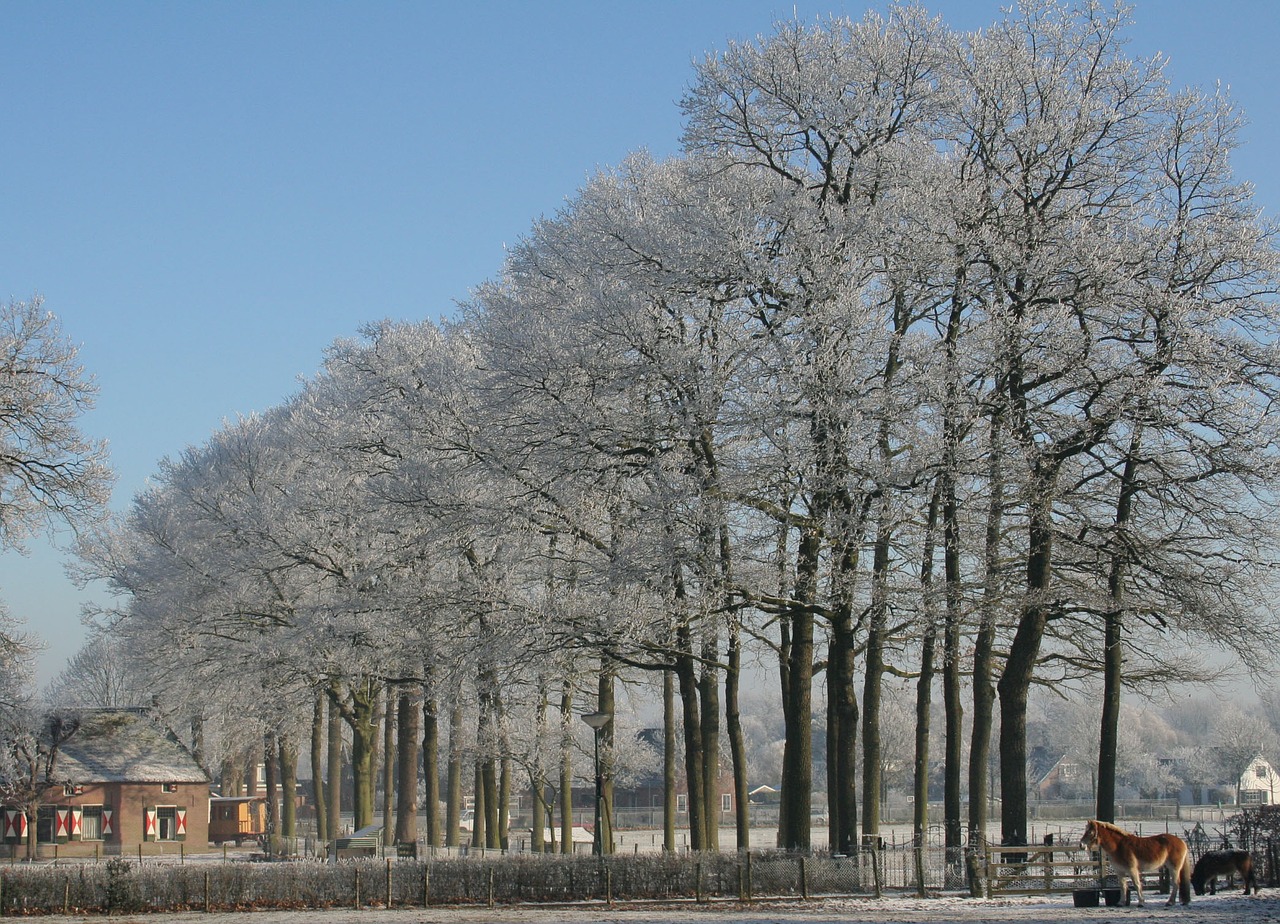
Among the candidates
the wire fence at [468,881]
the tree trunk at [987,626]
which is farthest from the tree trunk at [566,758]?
the tree trunk at [987,626]

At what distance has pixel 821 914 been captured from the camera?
19844 mm

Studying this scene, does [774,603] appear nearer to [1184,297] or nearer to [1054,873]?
[1054,873]

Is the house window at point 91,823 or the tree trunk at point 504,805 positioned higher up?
the tree trunk at point 504,805

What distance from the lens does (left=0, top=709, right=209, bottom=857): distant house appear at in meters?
49.5

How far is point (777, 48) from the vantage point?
76.2ft

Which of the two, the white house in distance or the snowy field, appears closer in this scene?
the snowy field

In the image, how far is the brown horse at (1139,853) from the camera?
Result: 20297 millimetres

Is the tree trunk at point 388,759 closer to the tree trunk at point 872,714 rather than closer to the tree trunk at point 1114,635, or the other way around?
the tree trunk at point 872,714

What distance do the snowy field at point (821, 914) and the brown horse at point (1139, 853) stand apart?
0.43m

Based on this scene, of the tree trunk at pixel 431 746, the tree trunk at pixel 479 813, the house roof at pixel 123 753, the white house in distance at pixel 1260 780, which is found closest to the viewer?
the tree trunk at pixel 431 746

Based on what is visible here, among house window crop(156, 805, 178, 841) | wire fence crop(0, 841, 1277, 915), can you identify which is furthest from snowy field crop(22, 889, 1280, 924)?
house window crop(156, 805, 178, 841)

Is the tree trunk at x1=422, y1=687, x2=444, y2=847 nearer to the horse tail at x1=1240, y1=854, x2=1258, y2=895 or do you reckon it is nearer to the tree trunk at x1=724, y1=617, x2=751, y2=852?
the tree trunk at x1=724, y1=617, x2=751, y2=852

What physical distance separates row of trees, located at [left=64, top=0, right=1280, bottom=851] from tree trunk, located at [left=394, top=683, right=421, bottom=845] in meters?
8.52

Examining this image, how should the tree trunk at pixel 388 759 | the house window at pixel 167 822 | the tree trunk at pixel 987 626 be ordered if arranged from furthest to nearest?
1. the house window at pixel 167 822
2. the tree trunk at pixel 388 759
3. the tree trunk at pixel 987 626
